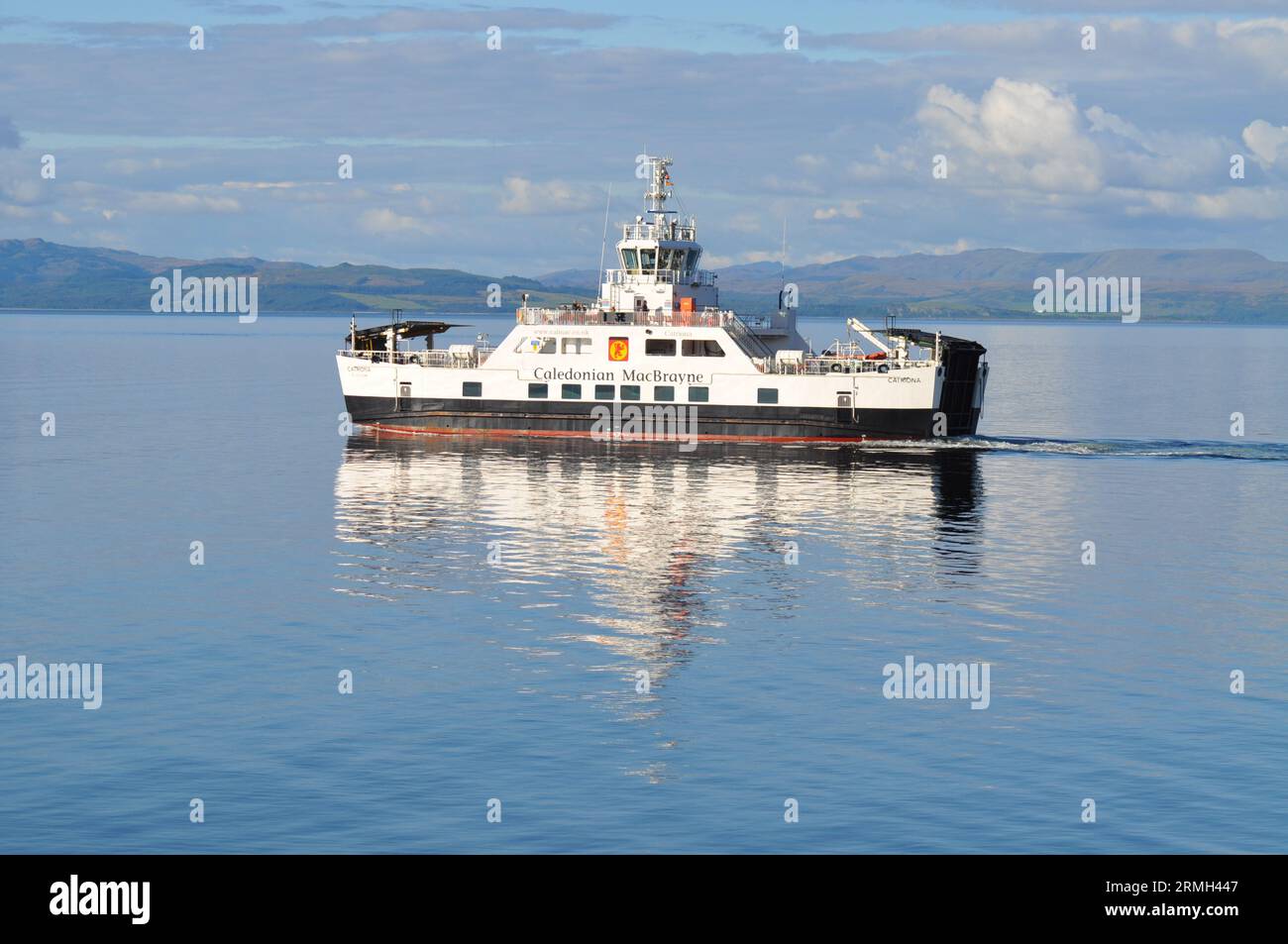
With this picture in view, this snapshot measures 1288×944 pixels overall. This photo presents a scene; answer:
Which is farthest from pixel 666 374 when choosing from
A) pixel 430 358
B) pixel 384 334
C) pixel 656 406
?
pixel 384 334

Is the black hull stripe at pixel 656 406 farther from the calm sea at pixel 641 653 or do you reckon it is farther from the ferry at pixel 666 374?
the calm sea at pixel 641 653

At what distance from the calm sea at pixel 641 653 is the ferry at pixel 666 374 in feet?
25.5

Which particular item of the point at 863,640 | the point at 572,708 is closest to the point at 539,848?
the point at 572,708

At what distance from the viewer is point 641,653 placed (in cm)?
3875

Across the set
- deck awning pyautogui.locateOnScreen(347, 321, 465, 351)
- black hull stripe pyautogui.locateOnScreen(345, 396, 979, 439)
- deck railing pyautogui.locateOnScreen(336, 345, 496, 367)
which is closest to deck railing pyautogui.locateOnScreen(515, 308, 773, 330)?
deck railing pyautogui.locateOnScreen(336, 345, 496, 367)

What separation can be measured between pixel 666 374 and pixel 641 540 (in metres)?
31.9

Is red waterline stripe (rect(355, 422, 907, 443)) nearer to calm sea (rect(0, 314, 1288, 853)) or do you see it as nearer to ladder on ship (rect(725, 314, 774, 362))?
ladder on ship (rect(725, 314, 774, 362))

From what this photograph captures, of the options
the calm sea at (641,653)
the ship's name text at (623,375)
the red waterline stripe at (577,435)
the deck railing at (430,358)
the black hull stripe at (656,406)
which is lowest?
the calm sea at (641,653)

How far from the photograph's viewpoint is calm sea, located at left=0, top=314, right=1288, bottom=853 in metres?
27.2

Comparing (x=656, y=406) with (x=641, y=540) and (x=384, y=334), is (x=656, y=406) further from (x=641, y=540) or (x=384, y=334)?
(x=641, y=540)

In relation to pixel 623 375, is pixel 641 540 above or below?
below

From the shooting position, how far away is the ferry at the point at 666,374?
86188mm

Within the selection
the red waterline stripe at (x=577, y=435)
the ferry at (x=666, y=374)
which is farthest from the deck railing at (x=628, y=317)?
the red waterline stripe at (x=577, y=435)

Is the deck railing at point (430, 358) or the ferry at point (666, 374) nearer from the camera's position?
the ferry at point (666, 374)
